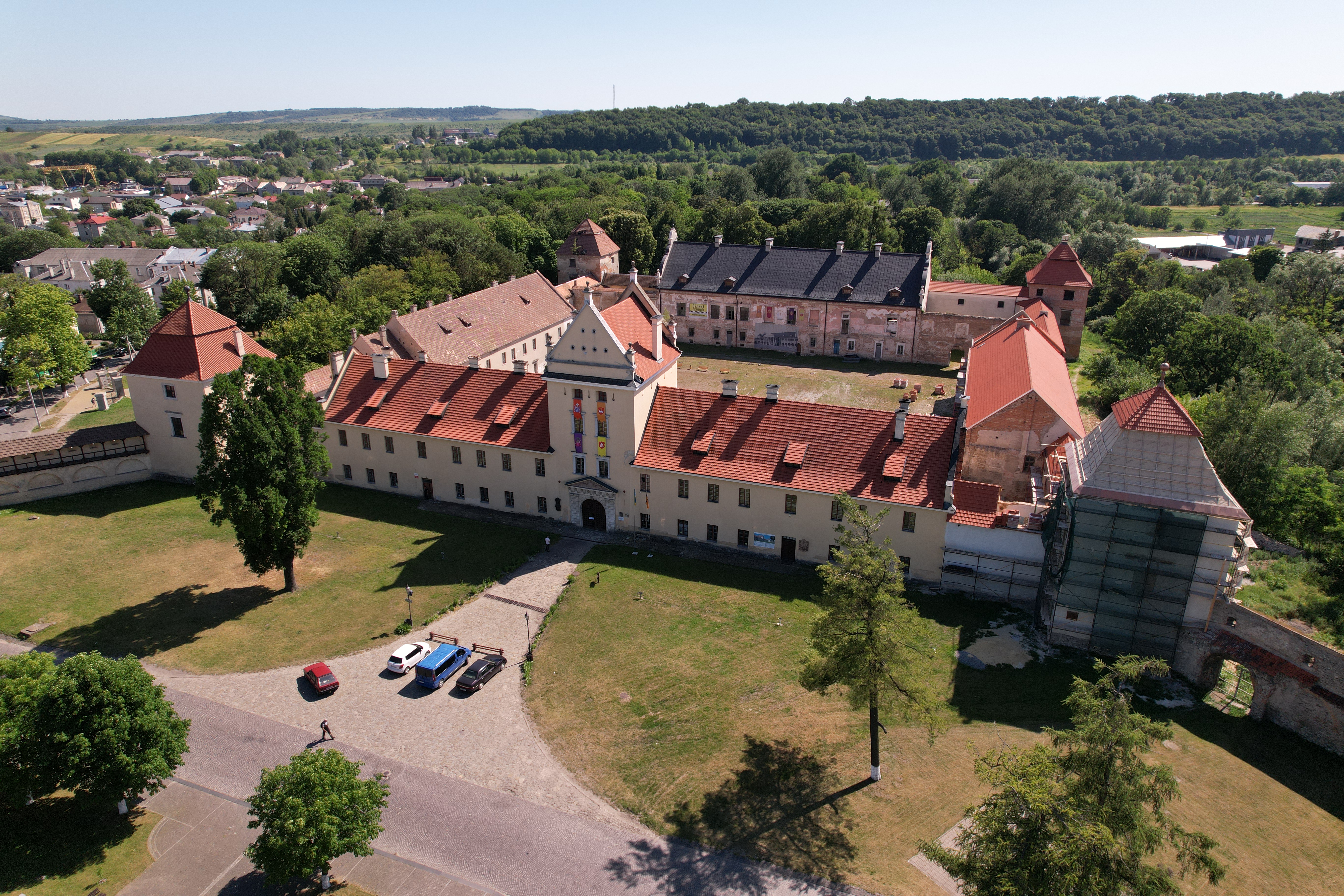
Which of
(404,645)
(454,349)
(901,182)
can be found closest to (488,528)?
(404,645)

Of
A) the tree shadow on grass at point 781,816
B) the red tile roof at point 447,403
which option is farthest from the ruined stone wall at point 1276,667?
the red tile roof at point 447,403

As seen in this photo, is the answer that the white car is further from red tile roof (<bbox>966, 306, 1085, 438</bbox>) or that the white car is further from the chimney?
red tile roof (<bbox>966, 306, 1085, 438</bbox>)

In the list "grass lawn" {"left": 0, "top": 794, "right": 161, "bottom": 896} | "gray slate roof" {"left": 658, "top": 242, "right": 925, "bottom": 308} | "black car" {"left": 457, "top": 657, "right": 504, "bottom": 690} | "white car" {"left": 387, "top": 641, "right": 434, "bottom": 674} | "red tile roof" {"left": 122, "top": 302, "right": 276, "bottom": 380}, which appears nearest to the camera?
"grass lawn" {"left": 0, "top": 794, "right": 161, "bottom": 896}

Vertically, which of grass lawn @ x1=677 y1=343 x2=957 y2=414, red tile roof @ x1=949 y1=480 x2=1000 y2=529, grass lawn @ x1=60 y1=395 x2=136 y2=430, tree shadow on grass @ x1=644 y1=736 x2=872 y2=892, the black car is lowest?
tree shadow on grass @ x1=644 y1=736 x2=872 y2=892

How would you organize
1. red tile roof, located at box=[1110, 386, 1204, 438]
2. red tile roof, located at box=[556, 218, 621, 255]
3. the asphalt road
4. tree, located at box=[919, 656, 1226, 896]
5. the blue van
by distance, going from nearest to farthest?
tree, located at box=[919, 656, 1226, 896], the asphalt road, red tile roof, located at box=[1110, 386, 1204, 438], the blue van, red tile roof, located at box=[556, 218, 621, 255]

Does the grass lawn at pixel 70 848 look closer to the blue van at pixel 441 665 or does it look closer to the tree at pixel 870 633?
the blue van at pixel 441 665

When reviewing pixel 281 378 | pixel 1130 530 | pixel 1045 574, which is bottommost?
pixel 1045 574

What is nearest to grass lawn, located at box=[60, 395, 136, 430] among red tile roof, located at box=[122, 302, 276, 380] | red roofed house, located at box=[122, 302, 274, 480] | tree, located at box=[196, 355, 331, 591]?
red roofed house, located at box=[122, 302, 274, 480]

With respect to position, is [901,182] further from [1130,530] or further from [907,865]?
[907,865]
